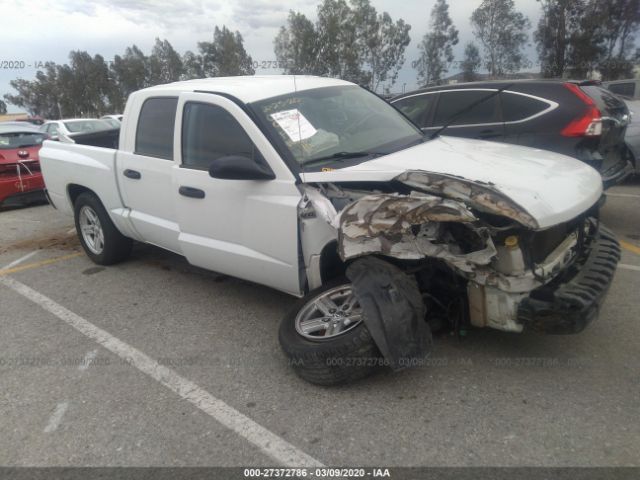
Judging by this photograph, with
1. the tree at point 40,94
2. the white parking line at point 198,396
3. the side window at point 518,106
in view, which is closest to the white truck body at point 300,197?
the white parking line at point 198,396

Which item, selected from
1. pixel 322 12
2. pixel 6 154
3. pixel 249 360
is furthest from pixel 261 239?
pixel 322 12

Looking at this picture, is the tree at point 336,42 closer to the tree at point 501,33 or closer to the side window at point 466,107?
the side window at point 466,107

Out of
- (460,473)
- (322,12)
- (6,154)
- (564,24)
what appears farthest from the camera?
(564,24)

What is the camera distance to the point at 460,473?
91.0 inches

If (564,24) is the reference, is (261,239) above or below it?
below

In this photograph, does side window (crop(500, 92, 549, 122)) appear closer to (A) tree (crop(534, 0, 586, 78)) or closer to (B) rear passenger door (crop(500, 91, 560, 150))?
(B) rear passenger door (crop(500, 91, 560, 150))

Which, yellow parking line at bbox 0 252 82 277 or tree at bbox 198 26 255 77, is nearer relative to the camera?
yellow parking line at bbox 0 252 82 277

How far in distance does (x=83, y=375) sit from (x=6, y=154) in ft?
22.2

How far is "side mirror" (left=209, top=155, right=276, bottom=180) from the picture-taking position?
326 centimetres

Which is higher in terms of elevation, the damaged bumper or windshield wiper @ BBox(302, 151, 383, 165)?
windshield wiper @ BBox(302, 151, 383, 165)

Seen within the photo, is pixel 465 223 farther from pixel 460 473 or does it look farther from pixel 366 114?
pixel 366 114

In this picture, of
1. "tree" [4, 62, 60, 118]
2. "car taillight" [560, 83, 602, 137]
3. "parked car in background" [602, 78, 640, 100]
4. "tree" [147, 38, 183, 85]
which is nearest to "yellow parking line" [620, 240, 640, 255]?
"car taillight" [560, 83, 602, 137]

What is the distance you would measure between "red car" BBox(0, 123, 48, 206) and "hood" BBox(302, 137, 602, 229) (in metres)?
7.36

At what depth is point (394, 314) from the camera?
2.74m
